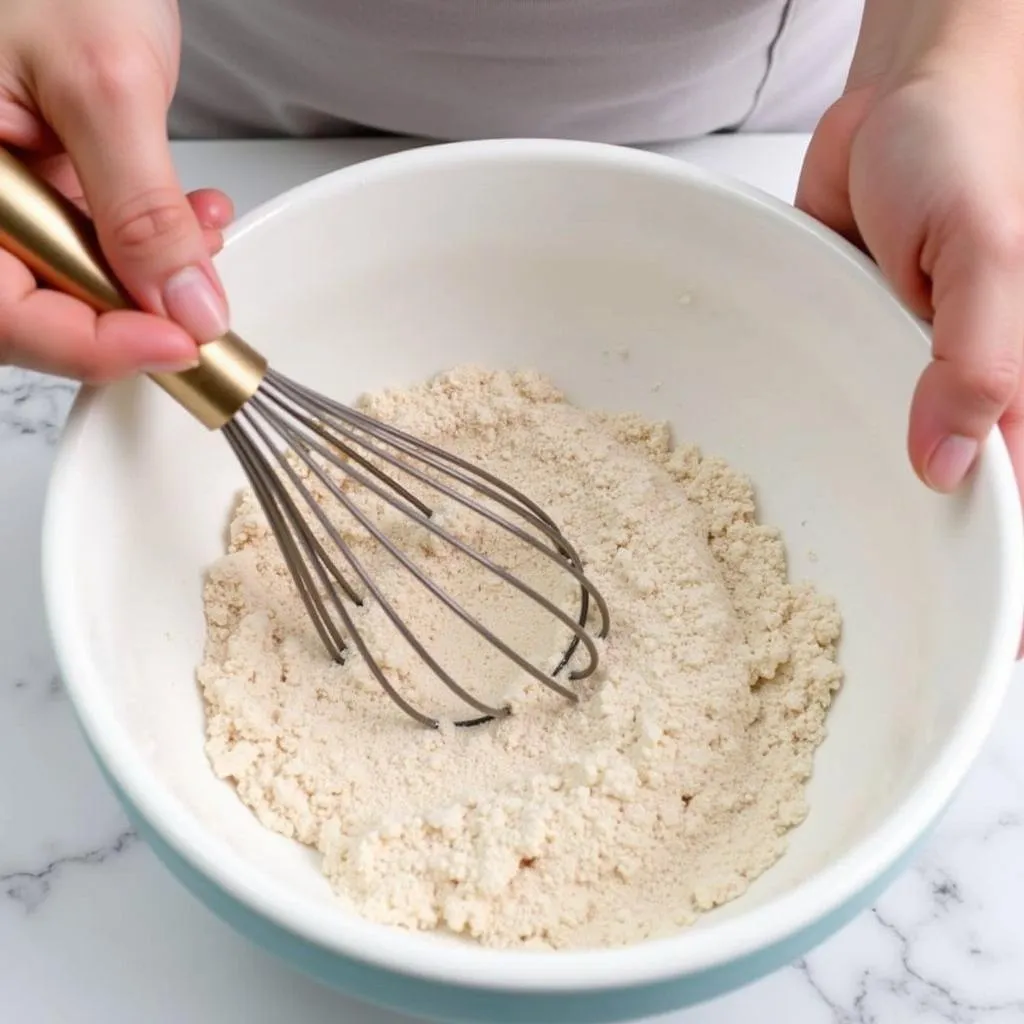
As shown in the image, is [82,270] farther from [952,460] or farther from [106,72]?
[952,460]

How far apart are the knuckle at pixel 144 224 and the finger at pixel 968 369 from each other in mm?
423

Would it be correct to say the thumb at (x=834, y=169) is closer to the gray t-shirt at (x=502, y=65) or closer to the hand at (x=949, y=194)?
the hand at (x=949, y=194)

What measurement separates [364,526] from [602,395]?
0.90ft

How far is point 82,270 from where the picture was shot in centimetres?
64

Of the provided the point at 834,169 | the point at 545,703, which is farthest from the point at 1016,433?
the point at 545,703

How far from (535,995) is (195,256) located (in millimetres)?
413

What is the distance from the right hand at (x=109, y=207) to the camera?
63cm

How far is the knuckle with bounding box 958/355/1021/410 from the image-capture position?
65 centimetres

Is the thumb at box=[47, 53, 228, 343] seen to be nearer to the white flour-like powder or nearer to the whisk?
the whisk

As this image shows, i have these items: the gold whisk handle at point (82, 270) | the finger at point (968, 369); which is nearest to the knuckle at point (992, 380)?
the finger at point (968, 369)

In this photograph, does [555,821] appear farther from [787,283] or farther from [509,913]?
[787,283]

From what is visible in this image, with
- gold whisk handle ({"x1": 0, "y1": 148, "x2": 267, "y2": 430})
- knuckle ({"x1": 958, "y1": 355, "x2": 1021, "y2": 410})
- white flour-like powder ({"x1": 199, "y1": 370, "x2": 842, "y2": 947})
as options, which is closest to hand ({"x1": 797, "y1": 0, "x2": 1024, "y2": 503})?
knuckle ({"x1": 958, "y1": 355, "x2": 1021, "y2": 410})

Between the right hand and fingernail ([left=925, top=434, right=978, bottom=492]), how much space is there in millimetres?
404

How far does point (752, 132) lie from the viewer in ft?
3.77
